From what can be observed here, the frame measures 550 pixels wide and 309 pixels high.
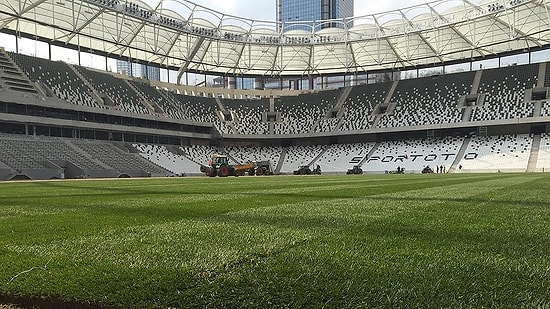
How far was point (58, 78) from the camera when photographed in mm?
45344

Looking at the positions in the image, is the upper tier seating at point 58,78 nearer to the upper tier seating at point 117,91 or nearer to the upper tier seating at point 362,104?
the upper tier seating at point 117,91

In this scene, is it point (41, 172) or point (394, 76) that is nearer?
point (41, 172)

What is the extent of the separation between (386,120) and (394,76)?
1239 centimetres

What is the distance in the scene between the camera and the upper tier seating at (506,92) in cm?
4816

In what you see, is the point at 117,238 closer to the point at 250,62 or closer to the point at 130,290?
the point at 130,290

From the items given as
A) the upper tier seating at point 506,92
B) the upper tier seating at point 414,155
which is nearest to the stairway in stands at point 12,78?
the upper tier seating at point 414,155

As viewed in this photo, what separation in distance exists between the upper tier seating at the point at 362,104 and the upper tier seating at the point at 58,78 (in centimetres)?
3493

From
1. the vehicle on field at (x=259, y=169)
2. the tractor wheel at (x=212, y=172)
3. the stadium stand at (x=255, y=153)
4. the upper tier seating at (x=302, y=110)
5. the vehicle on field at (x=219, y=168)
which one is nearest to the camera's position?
the tractor wheel at (x=212, y=172)

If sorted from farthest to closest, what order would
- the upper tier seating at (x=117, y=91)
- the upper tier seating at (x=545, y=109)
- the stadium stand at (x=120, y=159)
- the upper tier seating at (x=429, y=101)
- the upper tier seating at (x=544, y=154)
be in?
1. the upper tier seating at (x=429, y=101)
2. the upper tier seating at (x=117, y=91)
3. the upper tier seating at (x=545, y=109)
4. the upper tier seating at (x=544, y=154)
5. the stadium stand at (x=120, y=159)

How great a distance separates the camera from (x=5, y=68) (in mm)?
41219

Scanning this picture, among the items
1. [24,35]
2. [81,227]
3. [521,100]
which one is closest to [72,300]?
[81,227]

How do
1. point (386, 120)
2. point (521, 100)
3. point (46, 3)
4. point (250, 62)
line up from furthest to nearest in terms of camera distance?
point (250, 62) < point (386, 120) < point (521, 100) < point (46, 3)

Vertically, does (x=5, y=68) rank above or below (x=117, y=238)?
above

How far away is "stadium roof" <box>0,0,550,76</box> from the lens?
42812 millimetres
